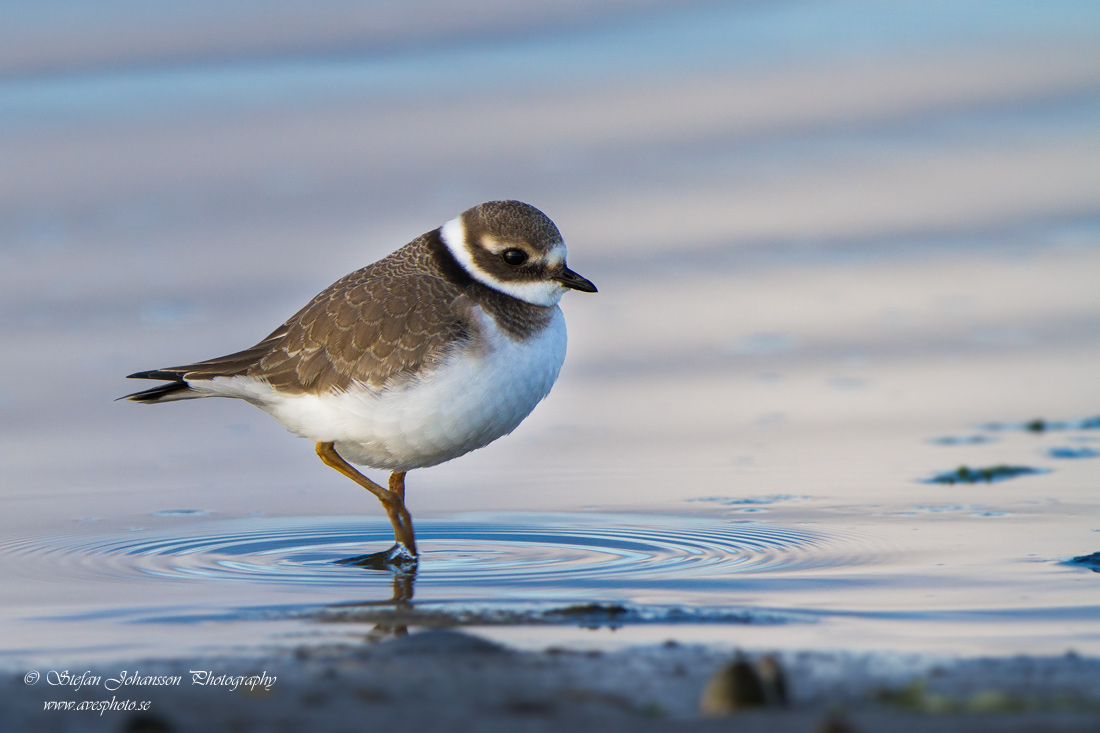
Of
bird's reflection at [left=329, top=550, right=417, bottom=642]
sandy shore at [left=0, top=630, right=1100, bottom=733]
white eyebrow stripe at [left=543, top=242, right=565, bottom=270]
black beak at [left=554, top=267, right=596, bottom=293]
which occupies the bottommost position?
sandy shore at [left=0, top=630, right=1100, bottom=733]

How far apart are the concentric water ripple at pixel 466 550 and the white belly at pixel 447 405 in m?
0.48

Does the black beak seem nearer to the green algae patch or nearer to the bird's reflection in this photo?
the bird's reflection

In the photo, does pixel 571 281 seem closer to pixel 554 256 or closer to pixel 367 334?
pixel 554 256

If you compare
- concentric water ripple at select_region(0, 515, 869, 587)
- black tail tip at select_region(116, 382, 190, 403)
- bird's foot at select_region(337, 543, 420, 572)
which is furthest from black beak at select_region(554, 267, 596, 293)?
black tail tip at select_region(116, 382, 190, 403)

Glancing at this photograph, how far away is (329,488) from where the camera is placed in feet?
26.9

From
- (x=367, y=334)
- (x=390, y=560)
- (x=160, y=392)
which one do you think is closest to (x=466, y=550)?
(x=390, y=560)

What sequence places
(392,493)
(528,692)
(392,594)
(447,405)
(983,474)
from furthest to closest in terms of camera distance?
(983,474) < (392,493) < (447,405) < (392,594) < (528,692)

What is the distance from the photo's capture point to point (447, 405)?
21.9ft

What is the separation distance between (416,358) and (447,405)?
0.88 ft

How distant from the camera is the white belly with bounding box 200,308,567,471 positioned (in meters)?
6.68

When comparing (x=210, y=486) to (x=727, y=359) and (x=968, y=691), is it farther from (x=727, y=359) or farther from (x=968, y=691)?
(x=968, y=691)

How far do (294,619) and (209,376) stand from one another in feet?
6.88

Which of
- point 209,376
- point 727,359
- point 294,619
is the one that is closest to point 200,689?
point 294,619

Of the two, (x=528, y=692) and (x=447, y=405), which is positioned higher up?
(x=447, y=405)
